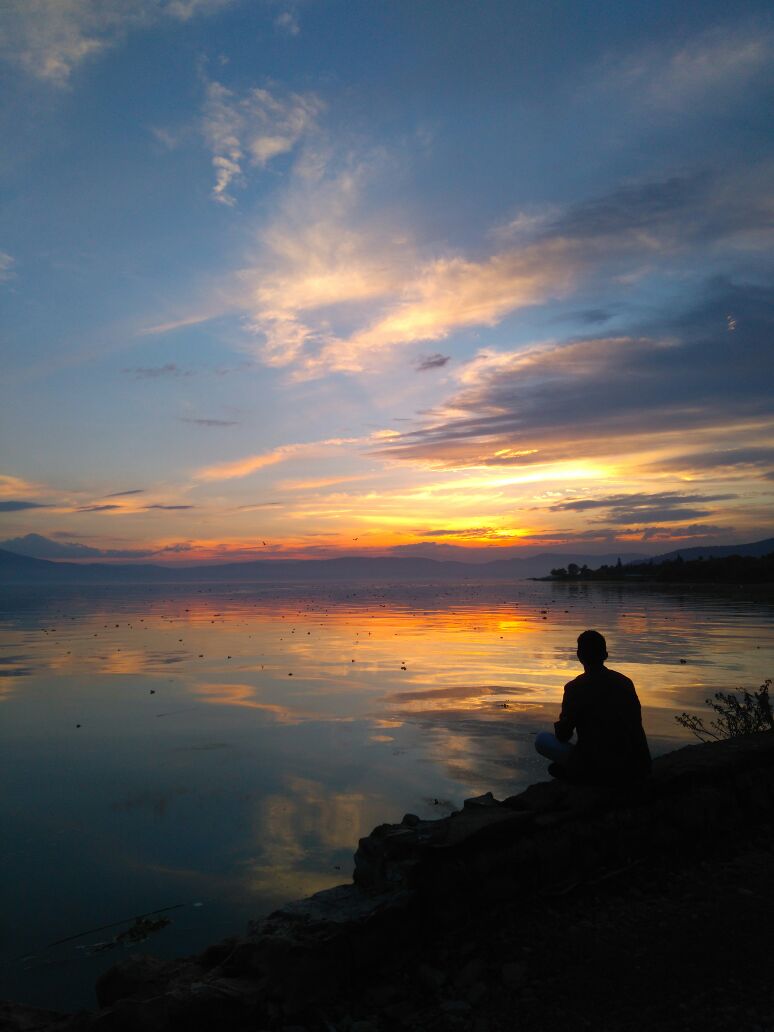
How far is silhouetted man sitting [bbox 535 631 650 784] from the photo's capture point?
6.70 meters

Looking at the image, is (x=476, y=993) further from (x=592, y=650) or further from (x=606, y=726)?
(x=592, y=650)

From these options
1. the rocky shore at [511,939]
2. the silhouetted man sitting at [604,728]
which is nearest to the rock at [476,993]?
the rocky shore at [511,939]

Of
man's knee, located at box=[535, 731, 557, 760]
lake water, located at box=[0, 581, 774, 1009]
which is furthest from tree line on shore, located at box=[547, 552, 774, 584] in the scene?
man's knee, located at box=[535, 731, 557, 760]

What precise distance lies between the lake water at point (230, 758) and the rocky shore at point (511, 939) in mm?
1801

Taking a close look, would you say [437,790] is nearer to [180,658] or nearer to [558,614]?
[180,658]

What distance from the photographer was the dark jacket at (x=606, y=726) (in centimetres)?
670

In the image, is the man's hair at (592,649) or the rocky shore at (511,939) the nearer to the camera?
the rocky shore at (511,939)

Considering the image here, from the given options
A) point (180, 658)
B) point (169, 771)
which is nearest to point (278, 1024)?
point (169, 771)

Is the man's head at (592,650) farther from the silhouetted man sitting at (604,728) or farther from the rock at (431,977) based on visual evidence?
the rock at (431,977)

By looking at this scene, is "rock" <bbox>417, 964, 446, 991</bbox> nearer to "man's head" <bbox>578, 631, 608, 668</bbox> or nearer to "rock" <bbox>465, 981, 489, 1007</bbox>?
"rock" <bbox>465, 981, 489, 1007</bbox>

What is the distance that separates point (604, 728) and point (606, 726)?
0.03 meters

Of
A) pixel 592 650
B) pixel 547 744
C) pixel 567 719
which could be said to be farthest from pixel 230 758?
pixel 592 650

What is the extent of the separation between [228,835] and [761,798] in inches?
253

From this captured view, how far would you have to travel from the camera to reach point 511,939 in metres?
5.43
